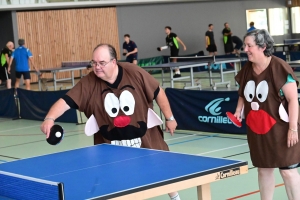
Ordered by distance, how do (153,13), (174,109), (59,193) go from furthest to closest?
(153,13) → (174,109) → (59,193)

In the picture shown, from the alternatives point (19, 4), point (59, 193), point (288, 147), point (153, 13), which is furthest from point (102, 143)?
point (153, 13)

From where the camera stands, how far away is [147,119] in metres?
4.53

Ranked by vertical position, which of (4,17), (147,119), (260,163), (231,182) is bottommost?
(231,182)

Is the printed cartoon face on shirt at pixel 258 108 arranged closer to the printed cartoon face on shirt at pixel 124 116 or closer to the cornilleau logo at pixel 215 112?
the printed cartoon face on shirt at pixel 124 116

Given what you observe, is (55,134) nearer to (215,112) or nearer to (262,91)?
(262,91)

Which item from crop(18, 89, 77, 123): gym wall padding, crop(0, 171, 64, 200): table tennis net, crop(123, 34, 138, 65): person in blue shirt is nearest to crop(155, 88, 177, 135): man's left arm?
crop(0, 171, 64, 200): table tennis net

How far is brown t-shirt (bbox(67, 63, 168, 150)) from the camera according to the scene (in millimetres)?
4367

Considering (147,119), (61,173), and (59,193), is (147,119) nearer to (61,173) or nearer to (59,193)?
(61,173)

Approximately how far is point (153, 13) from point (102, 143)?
2152 centimetres

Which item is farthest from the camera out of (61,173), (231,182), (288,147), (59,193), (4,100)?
(4,100)

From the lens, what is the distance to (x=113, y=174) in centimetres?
330

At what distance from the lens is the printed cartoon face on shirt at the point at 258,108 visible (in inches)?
161

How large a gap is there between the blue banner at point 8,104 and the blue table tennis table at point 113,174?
31.9 feet

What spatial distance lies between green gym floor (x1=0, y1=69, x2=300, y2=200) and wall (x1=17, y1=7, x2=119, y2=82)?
9.93 metres
